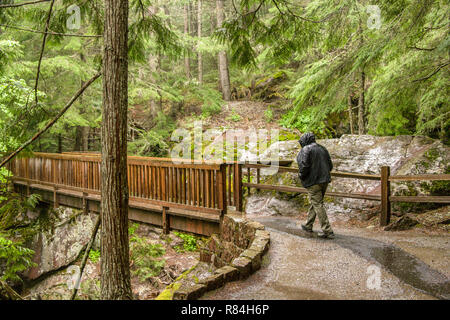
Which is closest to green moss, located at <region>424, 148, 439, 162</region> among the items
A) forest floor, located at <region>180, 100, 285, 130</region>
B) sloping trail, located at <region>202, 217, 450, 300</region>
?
sloping trail, located at <region>202, 217, 450, 300</region>

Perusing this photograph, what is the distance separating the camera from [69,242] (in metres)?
11.8

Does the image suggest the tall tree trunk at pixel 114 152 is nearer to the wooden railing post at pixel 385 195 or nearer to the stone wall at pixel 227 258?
the stone wall at pixel 227 258

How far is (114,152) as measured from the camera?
157 inches

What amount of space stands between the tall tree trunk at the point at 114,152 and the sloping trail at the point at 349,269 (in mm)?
1436

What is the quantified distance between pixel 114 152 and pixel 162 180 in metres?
3.26

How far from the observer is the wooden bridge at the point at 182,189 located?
6.28 m

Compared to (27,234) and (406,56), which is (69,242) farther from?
(406,56)

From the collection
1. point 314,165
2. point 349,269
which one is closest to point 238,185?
point 314,165

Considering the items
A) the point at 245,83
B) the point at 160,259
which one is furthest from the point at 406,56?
the point at 245,83

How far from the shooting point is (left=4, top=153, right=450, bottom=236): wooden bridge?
6277 mm

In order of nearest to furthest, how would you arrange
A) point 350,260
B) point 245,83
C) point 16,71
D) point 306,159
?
point 350,260 < point 306,159 < point 16,71 < point 245,83

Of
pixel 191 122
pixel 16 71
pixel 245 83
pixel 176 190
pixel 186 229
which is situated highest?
pixel 245 83

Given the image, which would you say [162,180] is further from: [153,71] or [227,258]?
[153,71]

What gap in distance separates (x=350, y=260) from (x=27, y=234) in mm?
11334
